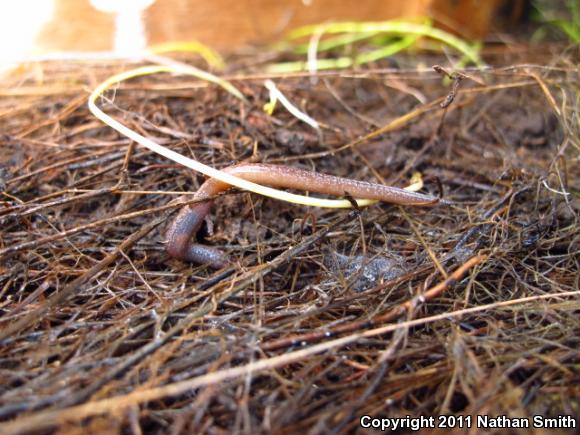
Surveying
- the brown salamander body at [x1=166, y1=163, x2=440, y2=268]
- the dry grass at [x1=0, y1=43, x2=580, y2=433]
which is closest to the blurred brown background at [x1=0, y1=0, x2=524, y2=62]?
the dry grass at [x1=0, y1=43, x2=580, y2=433]

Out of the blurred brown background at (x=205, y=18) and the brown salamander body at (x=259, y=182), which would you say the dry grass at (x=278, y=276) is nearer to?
the brown salamander body at (x=259, y=182)

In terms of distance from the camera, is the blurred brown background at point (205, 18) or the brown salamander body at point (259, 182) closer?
the brown salamander body at point (259, 182)

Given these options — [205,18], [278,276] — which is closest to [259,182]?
[278,276]

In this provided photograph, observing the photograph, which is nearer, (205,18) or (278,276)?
(278,276)

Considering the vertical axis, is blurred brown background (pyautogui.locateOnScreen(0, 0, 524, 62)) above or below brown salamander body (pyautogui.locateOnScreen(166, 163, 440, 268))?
above

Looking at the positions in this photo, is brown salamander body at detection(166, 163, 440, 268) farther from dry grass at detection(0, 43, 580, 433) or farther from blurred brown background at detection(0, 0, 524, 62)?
blurred brown background at detection(0, 0, 524, 62)

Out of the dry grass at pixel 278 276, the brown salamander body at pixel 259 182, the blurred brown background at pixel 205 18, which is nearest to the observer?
the dry grass at pixel 278 276

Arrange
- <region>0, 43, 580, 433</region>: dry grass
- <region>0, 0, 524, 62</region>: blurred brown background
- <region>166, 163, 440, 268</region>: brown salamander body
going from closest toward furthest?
1. <region>0, 43, 580, 433</region>: dry grass
2. <region>166, 163, 440, 268</region>: brown salamander body
3. <region>0, 0, 524, 62</region>: blurred brown background

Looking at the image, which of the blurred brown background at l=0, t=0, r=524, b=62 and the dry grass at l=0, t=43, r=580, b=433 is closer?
the dry grass at l=0, t=43, r=580, b=433

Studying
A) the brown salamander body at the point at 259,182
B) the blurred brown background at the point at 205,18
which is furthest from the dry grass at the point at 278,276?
the blurred brown background at the point at 205,18

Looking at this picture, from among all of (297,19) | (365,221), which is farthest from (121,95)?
(297,19)

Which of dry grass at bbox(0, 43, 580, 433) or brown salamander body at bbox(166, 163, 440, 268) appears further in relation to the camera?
brown salamander body at bbox(166, 163, 440, 268)

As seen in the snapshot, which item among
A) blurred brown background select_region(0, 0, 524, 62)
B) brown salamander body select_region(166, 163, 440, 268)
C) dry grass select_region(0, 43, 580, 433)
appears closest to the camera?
dry grass select_region(0, 43, 580, 433)

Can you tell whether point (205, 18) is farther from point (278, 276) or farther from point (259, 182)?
point (278, 276)
